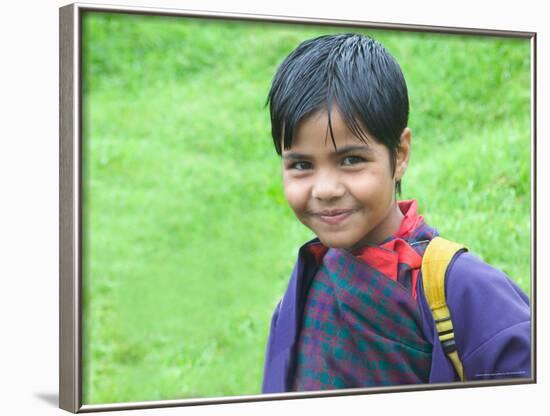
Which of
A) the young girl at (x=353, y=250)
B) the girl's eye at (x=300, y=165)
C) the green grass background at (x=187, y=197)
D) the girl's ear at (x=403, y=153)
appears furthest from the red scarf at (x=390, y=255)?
the girl's eye at (x=300, y=165)

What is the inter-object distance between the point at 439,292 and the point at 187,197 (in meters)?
1.12

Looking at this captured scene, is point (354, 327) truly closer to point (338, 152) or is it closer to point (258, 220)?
point (258, 220)

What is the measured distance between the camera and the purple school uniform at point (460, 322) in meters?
4.58

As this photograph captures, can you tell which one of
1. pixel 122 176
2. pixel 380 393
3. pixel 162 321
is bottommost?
pixel 380 393

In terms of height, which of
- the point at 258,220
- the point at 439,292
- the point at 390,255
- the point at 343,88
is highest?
the point at 343,88

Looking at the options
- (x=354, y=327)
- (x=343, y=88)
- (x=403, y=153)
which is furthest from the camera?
(x=403, y=153)

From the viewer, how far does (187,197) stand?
4.49 m

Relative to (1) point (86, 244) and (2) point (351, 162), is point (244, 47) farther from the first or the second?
(1) point (86, 244)

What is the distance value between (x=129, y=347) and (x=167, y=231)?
0.49 m

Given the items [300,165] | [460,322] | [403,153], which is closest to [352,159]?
[300,165]

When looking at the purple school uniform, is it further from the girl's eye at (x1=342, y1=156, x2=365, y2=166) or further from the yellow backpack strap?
the girl's eye at (x1=342, y1=156, x2=365, y2=166)

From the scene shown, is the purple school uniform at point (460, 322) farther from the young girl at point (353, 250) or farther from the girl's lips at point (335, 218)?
the girl's lips at point (335, 218)

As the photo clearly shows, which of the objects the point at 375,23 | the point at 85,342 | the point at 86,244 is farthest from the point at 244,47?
the point at 85,342

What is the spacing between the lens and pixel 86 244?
4266 mm
